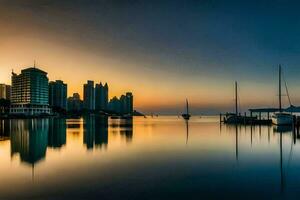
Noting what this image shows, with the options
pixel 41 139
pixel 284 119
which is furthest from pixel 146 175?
pixel 284 119

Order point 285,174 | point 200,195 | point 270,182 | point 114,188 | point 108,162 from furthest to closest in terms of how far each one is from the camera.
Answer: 1. point 108,162
2. point 285,174
3. point 270,182
4. point 114,188
5. point 200,195

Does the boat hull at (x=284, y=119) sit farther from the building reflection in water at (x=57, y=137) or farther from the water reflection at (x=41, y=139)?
the building reflection in water at (x=57, y=137)

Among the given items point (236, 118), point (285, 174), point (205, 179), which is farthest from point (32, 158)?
point (236, 118)

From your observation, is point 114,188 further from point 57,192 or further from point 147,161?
point 147,161

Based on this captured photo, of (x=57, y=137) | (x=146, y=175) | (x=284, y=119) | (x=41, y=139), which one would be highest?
(x=284, y=119)

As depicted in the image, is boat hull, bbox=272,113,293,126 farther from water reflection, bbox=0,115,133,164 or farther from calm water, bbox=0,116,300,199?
calm water, bbox=0,116,300,199

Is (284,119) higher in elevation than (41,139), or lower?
higher

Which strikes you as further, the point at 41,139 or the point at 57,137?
the point at 57,137

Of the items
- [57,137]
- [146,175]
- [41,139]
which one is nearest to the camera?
[146,175]

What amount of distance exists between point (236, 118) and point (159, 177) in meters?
92.6

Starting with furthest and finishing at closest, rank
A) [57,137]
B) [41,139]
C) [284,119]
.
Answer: [284,119] → [57,137] → [41,139]

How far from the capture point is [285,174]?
77.7ft

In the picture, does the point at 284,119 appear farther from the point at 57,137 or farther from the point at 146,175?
the point at 146,175

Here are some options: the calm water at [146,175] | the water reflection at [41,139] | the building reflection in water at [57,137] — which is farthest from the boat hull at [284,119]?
the building reflection in water at [57,137]
